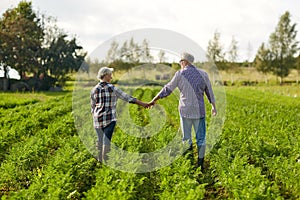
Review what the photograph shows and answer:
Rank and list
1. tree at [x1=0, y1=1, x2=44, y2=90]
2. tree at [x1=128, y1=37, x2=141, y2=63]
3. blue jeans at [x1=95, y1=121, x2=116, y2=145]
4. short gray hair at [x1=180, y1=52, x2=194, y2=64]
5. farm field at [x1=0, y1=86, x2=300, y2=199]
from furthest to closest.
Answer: tree at [x1=0, y1=1, x2=44, y2=90]
tree at [x1=128, y1=37, x2=141, y2=63]
blue jeans at [x1=95, y1=121, x2=116, y2=145]
short gray hair at [x1=180, y1=52, x2=194, y2=64]
farm field at [x1=0, y1=86, x2=300, y2=199]

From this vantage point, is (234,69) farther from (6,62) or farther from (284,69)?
(6,62)

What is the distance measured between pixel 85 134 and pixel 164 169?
3.43m

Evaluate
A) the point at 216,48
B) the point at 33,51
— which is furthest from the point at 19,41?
the point at 216,48

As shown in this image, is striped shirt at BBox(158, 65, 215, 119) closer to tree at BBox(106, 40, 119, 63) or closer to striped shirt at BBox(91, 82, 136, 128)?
striped shirt at BBox(91, 82, 136, 128)

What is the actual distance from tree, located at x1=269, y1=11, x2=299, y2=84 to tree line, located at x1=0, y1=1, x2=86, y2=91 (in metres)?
26.2

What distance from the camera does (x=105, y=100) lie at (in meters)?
7.08

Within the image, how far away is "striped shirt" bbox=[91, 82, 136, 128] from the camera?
7039 millimetres

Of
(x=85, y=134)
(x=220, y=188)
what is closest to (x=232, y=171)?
(x=220, y=188)

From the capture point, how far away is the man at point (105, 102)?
7.02m

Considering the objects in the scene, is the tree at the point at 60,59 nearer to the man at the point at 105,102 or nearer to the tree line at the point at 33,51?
the tree line at the point at 33,51

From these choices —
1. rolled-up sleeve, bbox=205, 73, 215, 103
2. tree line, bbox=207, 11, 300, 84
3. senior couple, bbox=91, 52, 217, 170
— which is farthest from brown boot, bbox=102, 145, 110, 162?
tree line, bbox=207, 11, 300, 84

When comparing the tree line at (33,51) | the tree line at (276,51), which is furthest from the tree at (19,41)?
the tree line at (276,51)

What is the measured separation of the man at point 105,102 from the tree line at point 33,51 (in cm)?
3024

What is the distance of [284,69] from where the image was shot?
5066 cm
